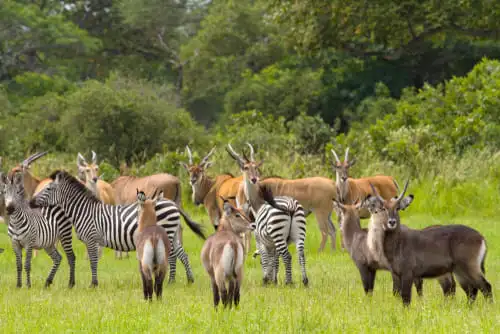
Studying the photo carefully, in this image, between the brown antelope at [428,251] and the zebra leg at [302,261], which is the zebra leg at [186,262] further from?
the brown antelope at [428,251]

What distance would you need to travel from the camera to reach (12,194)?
39.3 feet

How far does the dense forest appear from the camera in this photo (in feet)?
79.5

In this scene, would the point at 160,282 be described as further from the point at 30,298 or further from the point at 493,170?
the point at 493,170

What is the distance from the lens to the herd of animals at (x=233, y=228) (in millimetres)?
9109

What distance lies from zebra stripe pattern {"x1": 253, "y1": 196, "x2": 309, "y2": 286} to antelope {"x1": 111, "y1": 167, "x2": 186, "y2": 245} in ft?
14.9

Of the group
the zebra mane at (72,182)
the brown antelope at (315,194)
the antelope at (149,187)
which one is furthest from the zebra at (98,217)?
the antelope at (149,187)

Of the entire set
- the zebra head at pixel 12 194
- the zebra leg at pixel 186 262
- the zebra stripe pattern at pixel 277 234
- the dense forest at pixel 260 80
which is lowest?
the zebra leg at pixel 186 262

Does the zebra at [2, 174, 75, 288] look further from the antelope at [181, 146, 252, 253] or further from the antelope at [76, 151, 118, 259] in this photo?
the antelope at [181, 146, 252, 253]

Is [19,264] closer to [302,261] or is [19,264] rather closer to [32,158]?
[32,158]

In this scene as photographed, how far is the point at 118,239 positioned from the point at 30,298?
177cm

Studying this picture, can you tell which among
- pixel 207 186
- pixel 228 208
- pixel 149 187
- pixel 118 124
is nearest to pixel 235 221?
pixel 228 208

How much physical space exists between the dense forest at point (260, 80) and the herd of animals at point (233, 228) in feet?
18.5

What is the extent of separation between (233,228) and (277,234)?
2.27 m

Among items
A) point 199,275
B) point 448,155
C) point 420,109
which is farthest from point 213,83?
point 199,275
